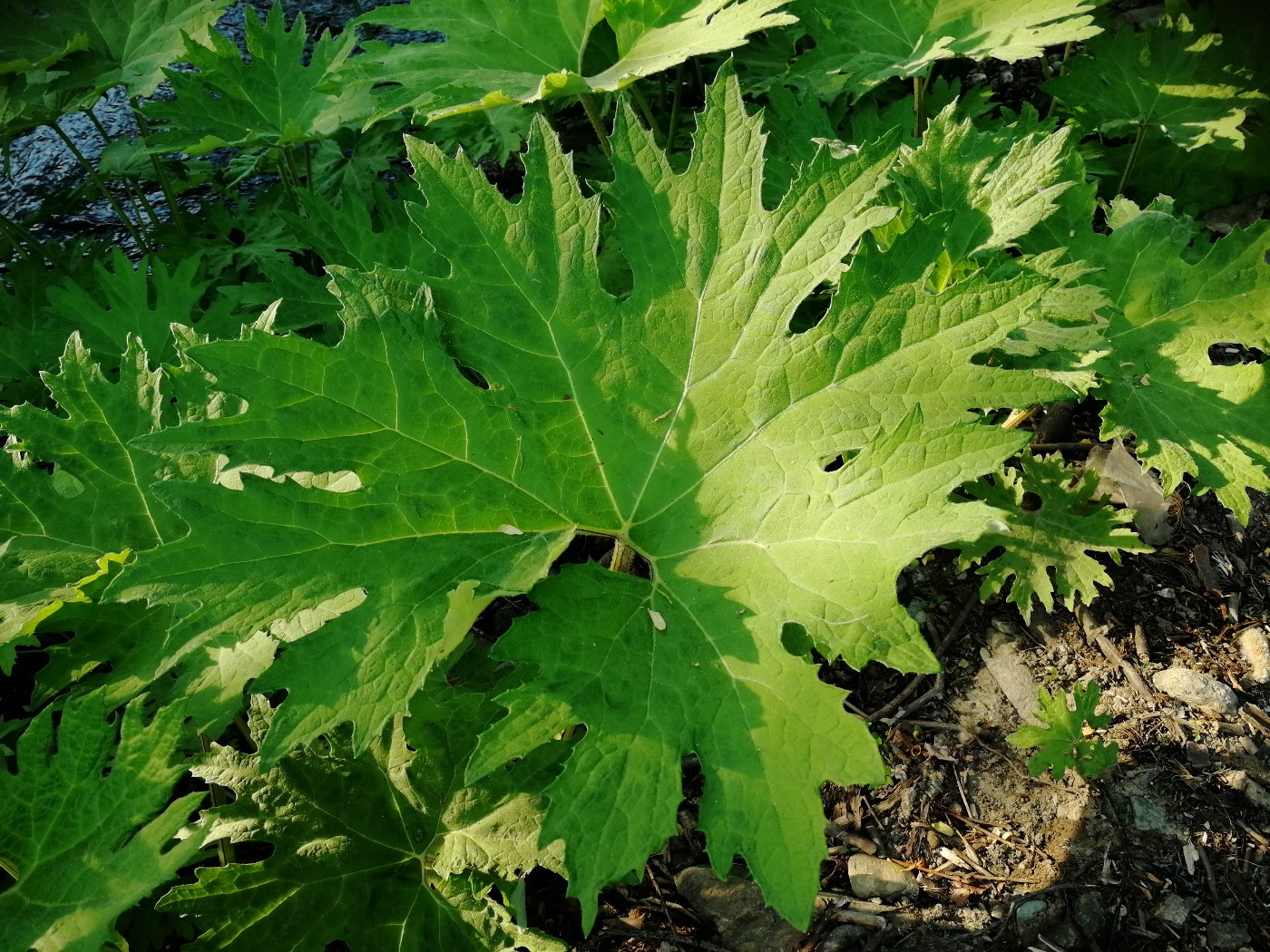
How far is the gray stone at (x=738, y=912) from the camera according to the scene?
77.2 inches

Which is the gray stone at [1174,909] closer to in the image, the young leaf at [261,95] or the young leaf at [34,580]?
the young leaf at [34,580]

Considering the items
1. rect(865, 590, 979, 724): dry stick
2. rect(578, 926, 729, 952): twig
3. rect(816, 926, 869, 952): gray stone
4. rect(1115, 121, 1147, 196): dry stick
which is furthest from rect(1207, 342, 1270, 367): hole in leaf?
rect(578, 926, 729, 952): twig

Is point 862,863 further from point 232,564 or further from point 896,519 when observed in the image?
point 232,564

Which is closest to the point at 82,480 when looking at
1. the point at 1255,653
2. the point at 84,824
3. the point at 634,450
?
the point at 84,824

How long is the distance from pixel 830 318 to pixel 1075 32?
1284mm

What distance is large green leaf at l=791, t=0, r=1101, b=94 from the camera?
8.18 ft

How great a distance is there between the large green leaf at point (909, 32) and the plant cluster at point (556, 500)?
0.13 feet

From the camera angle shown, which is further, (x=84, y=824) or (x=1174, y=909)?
(x=1174, y=909)

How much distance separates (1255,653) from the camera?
2.23 metres

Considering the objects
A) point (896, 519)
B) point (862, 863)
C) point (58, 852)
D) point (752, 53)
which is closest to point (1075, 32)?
point (752, 53)

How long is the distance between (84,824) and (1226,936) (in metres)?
2.14

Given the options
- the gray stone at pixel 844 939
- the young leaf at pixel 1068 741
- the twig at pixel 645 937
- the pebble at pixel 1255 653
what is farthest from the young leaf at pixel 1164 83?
the twig at pixel 645 937

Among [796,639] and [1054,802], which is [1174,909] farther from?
[796,639]

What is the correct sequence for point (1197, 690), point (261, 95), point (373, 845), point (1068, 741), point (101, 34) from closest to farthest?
1. point (373, 845)
2. point (1068, 741)
3. point (1197, 690)
4. point (261, 95)
5. point (101, 34)
